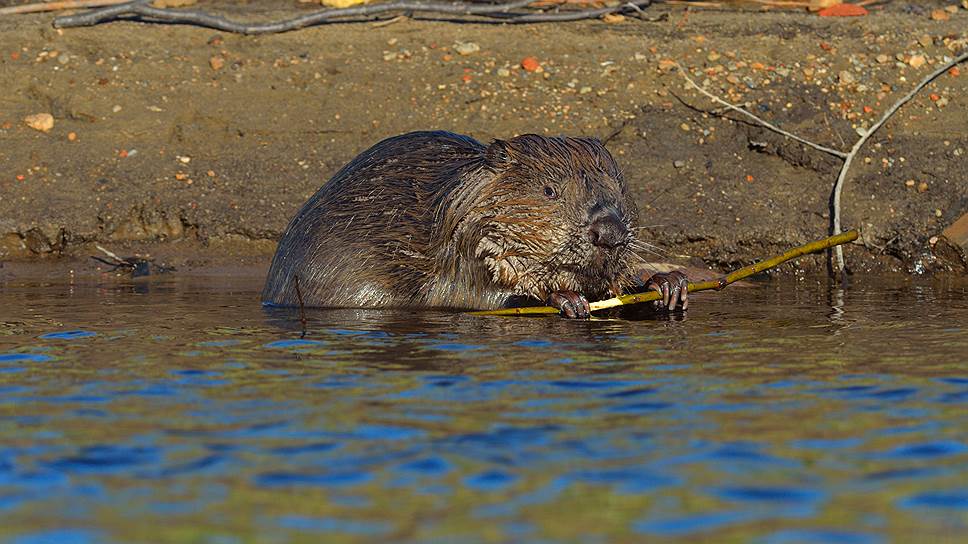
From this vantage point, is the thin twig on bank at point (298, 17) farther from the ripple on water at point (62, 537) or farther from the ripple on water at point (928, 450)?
the ripple on water at point (62, 537)

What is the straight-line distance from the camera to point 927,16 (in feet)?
37.4

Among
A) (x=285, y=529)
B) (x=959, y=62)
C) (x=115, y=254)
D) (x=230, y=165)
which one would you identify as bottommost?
(x=285, y=529)

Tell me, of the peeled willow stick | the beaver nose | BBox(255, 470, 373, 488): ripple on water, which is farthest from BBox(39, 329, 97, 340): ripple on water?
BBox(255, 470, 373, 488): ripple on water

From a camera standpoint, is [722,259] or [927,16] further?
[927,16]

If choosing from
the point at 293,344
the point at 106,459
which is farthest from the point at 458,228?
the point at 106,459

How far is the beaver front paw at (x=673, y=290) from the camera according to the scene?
6727 mm

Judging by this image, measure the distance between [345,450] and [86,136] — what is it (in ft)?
23.0

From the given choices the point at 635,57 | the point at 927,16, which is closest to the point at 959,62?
the point at 927,16

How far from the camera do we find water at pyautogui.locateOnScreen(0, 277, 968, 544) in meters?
3.08

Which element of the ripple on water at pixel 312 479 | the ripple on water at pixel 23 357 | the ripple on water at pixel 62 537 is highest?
the ripple on water at pixel 23 357

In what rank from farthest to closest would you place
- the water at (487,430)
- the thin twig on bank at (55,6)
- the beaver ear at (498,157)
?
the thin twig on bank at (55,6), the beaver ear at (498,157), the water at (487,430)

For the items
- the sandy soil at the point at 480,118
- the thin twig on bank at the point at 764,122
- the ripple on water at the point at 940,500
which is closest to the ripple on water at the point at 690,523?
the ripple on water at the point at 940,500

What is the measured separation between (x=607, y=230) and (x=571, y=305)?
1.23 ft

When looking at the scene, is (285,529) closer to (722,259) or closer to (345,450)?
(345,450)
